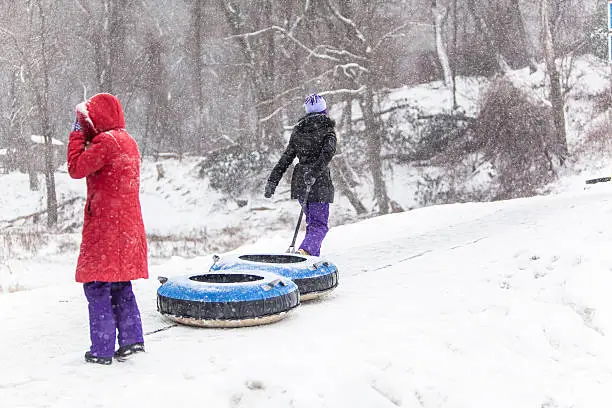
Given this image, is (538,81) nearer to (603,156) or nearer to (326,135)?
(603,156)

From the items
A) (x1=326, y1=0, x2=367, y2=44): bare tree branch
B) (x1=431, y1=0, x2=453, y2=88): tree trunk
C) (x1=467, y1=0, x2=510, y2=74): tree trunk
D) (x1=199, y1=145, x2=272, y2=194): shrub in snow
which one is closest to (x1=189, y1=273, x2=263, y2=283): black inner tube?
(x1=326, y1=0, x2=367, y2=44): bare tree branch

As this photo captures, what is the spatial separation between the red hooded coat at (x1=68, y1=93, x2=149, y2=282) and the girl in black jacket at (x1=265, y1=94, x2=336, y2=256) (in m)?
3.14

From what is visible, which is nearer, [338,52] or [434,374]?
[434,374]

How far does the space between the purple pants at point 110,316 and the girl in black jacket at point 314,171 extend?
10.3ft

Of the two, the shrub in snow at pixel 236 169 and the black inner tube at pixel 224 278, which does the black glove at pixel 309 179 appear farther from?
the shrub in snow at pixel 236 169

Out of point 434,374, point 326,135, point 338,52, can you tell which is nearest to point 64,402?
point 434,374

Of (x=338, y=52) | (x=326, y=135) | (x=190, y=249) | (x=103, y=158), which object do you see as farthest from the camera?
(x=338, y=52)

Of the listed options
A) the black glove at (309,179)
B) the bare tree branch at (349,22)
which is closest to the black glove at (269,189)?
the black glove at (309,179)

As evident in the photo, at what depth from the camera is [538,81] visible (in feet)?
86.8

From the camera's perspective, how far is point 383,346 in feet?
15.1

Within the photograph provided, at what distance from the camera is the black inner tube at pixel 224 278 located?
561 centimetres

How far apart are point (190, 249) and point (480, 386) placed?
1499cm

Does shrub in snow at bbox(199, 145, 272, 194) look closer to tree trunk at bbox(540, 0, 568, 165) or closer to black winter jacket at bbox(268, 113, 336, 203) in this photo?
tree trunk at bbox(540, 0, 568, 165)

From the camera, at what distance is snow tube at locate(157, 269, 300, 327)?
502 cm
